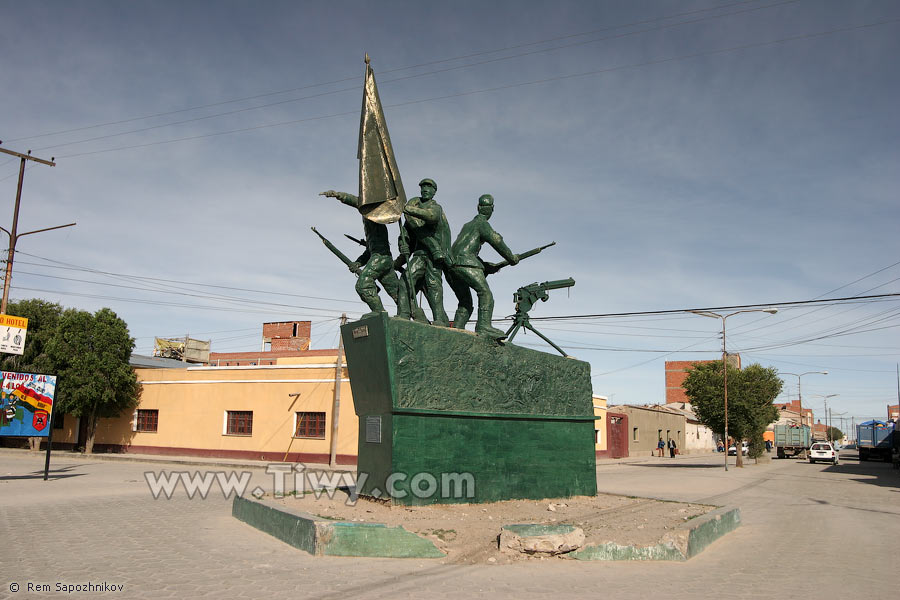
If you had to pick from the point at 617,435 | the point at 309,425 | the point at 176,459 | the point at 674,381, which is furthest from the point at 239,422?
the point at 674,381

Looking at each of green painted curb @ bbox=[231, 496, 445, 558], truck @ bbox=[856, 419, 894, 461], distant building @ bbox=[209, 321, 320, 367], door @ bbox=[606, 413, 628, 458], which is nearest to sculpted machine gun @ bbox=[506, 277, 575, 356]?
green painted curb @ bbox=[231, 496, 445, 558]

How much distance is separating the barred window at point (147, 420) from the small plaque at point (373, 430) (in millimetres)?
22584

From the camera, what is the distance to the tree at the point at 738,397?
31.0 metres

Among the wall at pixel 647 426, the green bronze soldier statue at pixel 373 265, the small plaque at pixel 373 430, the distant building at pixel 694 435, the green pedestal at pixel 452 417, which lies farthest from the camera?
the distant building at pixel 694 435

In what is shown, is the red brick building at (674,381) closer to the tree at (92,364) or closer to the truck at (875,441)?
the truck at (875,441)

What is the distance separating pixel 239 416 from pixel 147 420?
18.3 ft

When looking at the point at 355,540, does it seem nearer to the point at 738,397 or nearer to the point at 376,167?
the point at 376,167

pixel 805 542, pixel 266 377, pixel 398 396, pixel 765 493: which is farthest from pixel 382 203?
pixel 266 377

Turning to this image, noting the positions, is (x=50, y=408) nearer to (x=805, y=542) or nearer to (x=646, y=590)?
(x=646, y=590)

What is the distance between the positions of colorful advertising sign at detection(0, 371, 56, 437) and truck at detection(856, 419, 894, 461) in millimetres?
52607

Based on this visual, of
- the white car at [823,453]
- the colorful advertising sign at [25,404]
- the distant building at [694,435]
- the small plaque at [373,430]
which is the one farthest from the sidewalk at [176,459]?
the distant building at [694,435]

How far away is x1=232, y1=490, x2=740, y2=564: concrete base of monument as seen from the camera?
671cm

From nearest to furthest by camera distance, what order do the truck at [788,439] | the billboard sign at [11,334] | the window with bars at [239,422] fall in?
the billboard sign at [11,334] < the window with bars at [239,422] < the truck at [788,439]

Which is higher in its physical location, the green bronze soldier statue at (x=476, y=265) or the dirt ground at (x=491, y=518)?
the green bronze soldier statue at (x=476, y=265)
